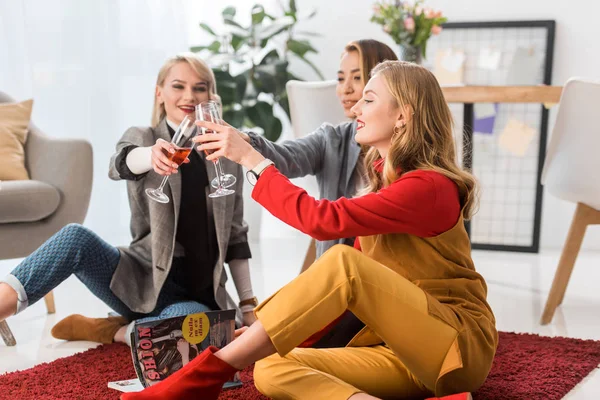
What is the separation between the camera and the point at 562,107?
2.44 meters

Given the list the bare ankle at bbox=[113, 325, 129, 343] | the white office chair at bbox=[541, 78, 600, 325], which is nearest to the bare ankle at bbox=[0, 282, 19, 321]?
the bare ankle at bbox=[113, 325, 129, 343]

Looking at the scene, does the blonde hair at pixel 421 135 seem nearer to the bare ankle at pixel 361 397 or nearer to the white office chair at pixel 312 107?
the bare ankle at pixel 361 397

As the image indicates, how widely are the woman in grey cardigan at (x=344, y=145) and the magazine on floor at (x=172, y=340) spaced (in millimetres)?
533

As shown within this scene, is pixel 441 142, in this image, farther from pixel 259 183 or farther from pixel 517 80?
pixel 517 80

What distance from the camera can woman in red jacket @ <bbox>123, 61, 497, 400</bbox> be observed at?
1.42m

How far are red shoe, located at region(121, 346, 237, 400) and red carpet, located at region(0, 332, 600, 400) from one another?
0.30 metres

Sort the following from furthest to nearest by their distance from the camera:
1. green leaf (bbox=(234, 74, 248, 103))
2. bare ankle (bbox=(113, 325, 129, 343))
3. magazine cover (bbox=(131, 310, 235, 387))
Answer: green leaf (bbox=(234, 74, 248, 103)), bare ankle (bbox=(113, 325, 129, 343)), magazine cover (bbox=(131, 310, 235, 387))

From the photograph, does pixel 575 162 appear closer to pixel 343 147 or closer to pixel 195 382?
pixel 343 147

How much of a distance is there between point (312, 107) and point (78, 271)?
3.69 feet

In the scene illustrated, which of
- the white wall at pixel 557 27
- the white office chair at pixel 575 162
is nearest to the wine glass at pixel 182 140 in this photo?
the white office chair at pixel 575 162

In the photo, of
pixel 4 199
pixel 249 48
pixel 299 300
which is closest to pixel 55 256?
pixel 4 199

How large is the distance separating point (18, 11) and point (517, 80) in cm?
239

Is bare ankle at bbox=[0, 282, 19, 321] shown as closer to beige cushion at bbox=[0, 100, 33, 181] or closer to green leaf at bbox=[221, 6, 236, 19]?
beige cushion at bbox=[0, 100, 33, 181]

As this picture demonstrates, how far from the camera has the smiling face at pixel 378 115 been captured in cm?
165
